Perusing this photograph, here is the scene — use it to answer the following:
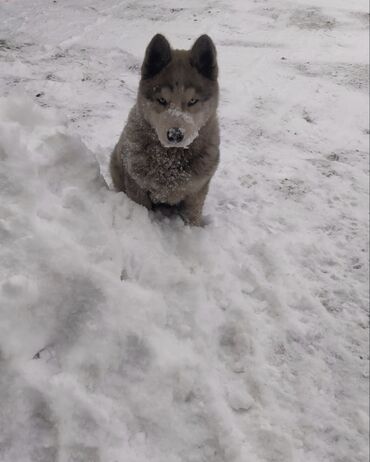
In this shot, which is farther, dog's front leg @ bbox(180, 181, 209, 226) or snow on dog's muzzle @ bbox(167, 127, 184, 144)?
dog's front leg @ bbox(180, 181, 209, 226)

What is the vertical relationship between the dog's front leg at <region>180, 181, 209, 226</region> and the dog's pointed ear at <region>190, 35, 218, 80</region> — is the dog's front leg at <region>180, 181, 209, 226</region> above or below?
below

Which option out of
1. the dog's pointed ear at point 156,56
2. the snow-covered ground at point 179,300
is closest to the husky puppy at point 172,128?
the dog's pointed ear at point 156,56

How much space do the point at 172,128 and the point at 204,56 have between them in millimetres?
602

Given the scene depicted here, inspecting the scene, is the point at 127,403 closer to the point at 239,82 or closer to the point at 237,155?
the point at 237,155

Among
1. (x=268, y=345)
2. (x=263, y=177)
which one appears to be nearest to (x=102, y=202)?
(x=268, y=345)

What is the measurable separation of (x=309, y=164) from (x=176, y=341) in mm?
2877

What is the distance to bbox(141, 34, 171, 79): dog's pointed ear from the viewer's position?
8.60ft

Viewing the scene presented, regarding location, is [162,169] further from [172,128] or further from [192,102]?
[192,102]

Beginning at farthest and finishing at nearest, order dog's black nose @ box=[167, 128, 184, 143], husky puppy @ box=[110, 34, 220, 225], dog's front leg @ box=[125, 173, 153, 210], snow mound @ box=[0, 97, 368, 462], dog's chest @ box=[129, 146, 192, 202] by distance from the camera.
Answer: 1. dog's front leg @ box=[125, 173, 153, 210]
2. dog's chest @ box=[129, 146, 192, 202]
3. husky puppy @ box=[110, 34, 220, 225]
4. dog's black nose @ box=[167, 128, 184, 143]
5. snow mound @ box=[0, 97, 368, 462]

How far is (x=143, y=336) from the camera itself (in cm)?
204

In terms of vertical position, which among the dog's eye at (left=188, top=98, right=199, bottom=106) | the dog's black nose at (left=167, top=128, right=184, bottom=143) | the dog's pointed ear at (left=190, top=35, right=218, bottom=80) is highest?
the dog's pointed ear at (left=190, top=35, right=218, bottom=80)

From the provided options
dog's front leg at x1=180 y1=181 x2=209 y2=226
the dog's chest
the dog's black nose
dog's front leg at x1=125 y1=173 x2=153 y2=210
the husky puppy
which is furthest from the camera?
dog's front leg at x1=180 y1=181 x2=209 y2=226

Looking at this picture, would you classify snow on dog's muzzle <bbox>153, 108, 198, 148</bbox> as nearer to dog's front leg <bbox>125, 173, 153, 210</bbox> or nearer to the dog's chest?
the dog's chest

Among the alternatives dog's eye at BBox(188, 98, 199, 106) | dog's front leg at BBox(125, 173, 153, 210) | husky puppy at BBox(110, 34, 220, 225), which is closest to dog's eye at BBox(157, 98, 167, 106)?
husky puppy at BBox(110, 34, 220, 225)
